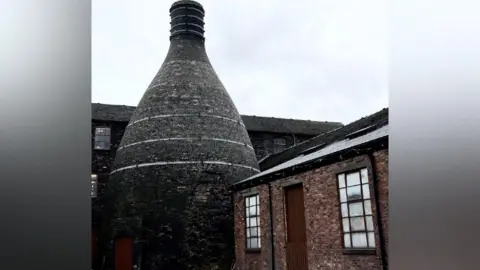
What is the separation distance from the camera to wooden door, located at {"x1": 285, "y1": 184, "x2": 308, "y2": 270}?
10812mm

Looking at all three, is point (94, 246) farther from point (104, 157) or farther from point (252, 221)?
point (252, 221)

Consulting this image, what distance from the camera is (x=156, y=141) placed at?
1603 centimetres

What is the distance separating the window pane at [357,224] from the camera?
8.72 m

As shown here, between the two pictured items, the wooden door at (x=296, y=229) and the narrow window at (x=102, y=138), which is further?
the narrow window at (x=102, y=138)

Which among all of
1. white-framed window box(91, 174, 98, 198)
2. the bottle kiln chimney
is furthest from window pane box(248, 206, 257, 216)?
white-framed window box(91, 174, 98, 198)

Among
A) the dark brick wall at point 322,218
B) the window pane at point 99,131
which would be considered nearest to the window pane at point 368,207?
the dark brick wall at point 322,218

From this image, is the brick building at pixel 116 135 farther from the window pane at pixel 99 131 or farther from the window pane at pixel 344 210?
the window pane at pixel 344 210

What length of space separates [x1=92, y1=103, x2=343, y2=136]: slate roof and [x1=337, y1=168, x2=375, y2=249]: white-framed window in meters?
14.1

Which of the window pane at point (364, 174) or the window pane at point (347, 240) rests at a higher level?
the window pane at point (364, 174)

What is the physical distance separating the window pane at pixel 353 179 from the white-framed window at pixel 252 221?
4.27 metres

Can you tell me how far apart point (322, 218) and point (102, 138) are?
13706mm
